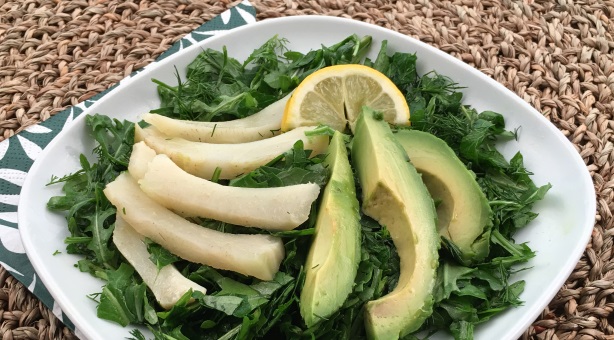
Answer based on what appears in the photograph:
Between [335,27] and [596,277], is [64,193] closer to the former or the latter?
[335,27]

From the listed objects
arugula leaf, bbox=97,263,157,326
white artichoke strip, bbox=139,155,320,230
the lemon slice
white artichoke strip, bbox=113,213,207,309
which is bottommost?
arugula leaf, bbox=97,263,157,326

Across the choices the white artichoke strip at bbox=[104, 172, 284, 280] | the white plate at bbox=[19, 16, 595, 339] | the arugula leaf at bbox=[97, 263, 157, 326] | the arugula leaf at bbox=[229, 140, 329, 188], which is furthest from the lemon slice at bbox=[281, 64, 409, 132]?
the arugula leaf at bbox=[97, 263, 157, 326]

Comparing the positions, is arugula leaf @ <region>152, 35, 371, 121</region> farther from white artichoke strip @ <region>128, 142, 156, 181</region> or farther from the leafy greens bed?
white artichoke strip @ <region>128, 142, 156, 181</region>

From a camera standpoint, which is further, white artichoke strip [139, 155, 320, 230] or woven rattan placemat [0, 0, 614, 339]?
woven rattan placemat [0, 0, 614, 339]

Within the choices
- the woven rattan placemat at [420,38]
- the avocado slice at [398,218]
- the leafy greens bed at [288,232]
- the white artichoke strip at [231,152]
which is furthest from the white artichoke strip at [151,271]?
the woven rattan placemat at [420,38]

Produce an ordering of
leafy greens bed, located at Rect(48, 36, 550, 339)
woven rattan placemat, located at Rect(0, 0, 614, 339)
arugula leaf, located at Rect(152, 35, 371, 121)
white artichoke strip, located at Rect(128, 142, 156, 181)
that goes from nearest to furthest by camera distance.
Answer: leafy greens bed, located at Rect(48, 36, 550, 339)
white artichoke strip, located at Rect(128, 142, 156, 181)
arugula leaf, located at Rect(152, 35, 371, 121)
woven rattan placemat, located at Rect(0, 0, 614, 339)

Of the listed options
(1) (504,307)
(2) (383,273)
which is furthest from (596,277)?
(2) (383,273)

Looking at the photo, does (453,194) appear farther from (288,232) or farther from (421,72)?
(421,72)
